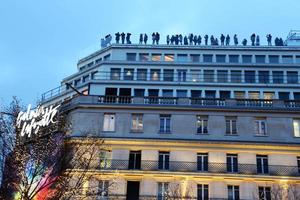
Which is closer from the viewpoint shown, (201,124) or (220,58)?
(201,124)

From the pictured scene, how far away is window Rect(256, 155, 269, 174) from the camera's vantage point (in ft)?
128

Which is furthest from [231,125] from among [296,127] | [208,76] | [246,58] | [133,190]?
[246,58]

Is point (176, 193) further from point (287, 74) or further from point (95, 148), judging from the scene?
point (287, 74)

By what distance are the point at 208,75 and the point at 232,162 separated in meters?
27.4

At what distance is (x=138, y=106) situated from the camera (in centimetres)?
4128

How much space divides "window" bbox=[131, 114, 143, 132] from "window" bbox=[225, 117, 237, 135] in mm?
7685

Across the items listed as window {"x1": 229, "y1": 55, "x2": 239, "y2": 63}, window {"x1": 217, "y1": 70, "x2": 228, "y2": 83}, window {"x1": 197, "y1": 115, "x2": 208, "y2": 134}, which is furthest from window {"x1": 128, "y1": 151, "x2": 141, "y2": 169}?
window {"x1": 229, "y1": 55, "x2": 239, "y2": 63}

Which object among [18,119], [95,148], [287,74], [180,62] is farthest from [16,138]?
[287,74]

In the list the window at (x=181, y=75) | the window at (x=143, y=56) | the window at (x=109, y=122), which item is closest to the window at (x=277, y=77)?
the window at (x=181, y=75)

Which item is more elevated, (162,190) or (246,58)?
(246,58)

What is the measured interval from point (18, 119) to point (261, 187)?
811 inches

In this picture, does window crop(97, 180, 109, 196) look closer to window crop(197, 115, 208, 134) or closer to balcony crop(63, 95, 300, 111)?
balcony crop(63, 95, 300, 111)

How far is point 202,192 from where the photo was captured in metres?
38.3

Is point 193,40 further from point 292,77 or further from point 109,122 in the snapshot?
point 109,122
